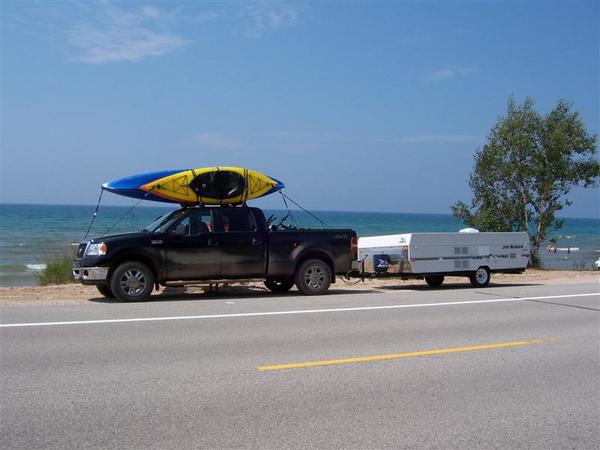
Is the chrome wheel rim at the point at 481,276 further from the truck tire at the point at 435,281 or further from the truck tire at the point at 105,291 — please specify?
the truck tire at the point at 105,291

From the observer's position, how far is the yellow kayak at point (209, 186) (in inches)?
562

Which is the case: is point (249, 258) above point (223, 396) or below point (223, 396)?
above

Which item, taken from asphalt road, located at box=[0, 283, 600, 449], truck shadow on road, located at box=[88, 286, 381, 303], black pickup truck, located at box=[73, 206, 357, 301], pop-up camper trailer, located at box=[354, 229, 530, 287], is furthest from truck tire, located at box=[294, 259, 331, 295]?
asphalt road, located at box=[0, 283, 600, 449]

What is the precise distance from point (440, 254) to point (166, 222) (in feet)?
23.2

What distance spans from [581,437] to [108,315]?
7728 millimetres

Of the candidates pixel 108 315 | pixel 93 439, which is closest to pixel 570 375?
pixel 93 439

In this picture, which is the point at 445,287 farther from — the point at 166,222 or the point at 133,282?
the point at 133,282

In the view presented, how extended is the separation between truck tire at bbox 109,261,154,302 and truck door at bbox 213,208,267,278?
62.2 inches

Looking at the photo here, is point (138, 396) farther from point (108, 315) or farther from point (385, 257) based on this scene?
point (385, 257)

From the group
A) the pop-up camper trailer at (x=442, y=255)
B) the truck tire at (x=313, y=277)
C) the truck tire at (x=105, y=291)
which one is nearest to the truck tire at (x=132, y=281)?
the truck tire at (x=105, y=291)

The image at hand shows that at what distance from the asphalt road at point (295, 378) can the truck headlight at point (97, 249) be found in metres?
1.31

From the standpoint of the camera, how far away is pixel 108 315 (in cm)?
1097

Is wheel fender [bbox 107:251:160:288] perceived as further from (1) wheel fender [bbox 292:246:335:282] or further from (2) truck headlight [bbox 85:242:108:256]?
(1) wheel fender [bbox 292:246:335:282]

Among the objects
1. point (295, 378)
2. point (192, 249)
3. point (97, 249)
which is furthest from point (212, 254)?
point (295, 378)
